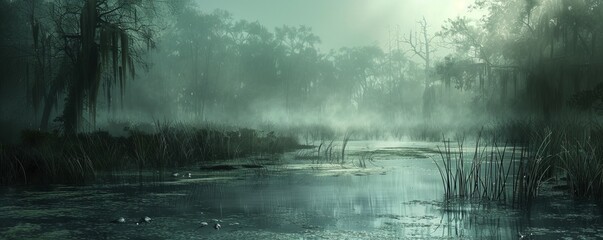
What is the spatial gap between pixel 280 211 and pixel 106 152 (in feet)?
20.0

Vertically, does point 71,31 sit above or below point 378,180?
above

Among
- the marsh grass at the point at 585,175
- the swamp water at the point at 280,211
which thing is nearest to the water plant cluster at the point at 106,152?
the swamp water at the point at 280,211

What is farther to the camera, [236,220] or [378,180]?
[378,180]

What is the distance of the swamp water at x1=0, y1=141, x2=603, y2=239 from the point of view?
5180 millimetres

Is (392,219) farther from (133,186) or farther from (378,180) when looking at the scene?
(133,186)

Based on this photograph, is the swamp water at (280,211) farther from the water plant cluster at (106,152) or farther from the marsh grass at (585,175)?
the water plant cluster at (106,152)

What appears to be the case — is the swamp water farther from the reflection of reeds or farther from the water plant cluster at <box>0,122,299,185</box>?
the water plant cluster at <box>0,122,299,185</box>

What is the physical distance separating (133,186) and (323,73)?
5954cm

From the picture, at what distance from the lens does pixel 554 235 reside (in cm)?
496

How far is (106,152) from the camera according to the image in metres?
11.5

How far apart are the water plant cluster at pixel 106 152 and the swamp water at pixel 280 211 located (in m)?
0.80

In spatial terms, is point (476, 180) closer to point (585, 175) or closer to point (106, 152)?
point (585, 175)

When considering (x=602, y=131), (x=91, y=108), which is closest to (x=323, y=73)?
(x=91, y=108)

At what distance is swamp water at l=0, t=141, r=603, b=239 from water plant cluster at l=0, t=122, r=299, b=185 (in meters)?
0.80
